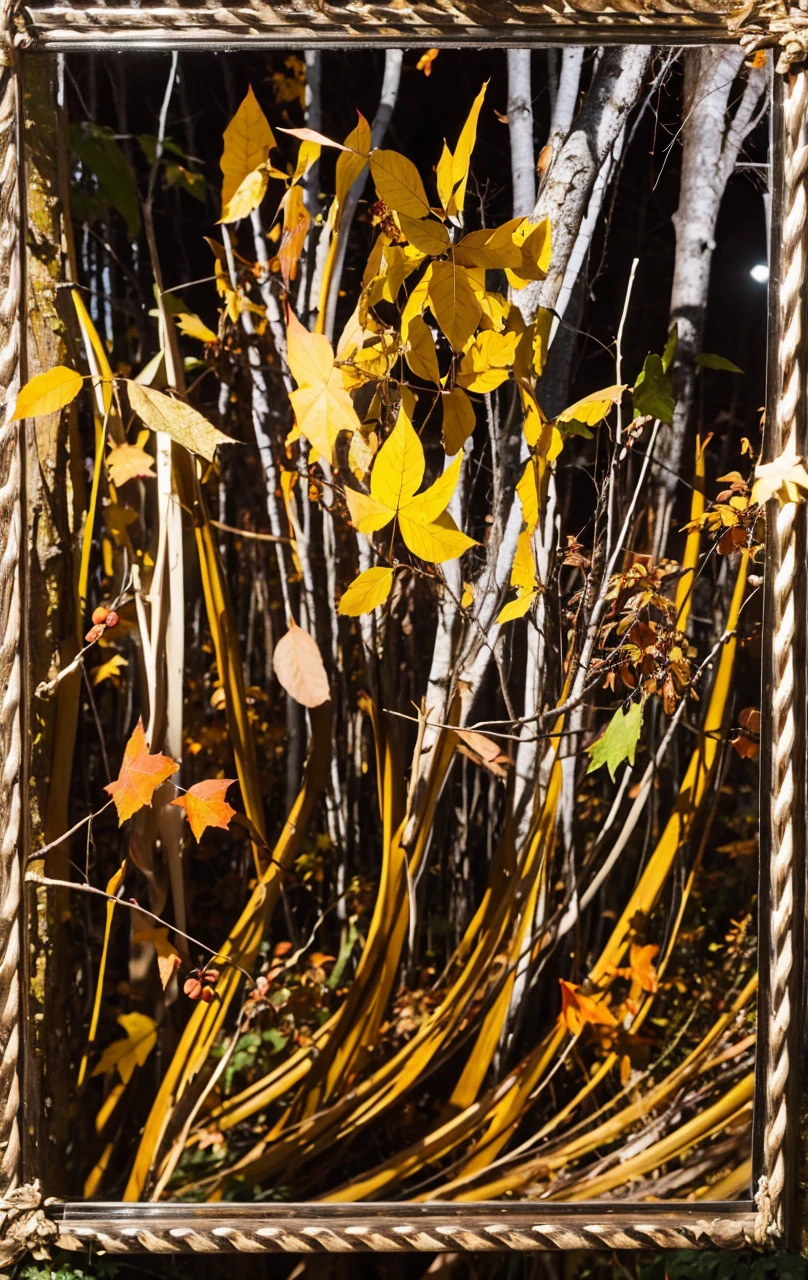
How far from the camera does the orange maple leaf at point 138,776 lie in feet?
2.16

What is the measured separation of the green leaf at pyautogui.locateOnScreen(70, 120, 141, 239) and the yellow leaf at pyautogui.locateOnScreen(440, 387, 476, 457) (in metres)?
0.30

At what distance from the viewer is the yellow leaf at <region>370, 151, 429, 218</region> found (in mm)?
623

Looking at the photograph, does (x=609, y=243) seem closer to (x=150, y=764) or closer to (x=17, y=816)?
(x=150, y=764)

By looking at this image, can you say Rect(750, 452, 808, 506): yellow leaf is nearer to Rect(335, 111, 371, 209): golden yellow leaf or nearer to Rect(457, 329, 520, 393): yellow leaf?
Rect(457, 329, 520, 393): yellow leaf

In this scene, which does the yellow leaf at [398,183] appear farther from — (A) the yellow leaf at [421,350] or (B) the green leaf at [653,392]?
(B) the green leaf at [653,392]

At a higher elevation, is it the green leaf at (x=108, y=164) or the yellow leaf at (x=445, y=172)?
the green leaf at (x=108, y=164)

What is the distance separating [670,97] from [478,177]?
176mm

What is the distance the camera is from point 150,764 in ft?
2.17

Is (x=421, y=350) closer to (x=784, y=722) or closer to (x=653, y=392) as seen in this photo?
(x=653, y=392)

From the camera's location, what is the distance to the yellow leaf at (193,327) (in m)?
0.66

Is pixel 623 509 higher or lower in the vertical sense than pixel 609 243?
lower

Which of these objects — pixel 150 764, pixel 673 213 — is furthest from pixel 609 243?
pixel 150 764

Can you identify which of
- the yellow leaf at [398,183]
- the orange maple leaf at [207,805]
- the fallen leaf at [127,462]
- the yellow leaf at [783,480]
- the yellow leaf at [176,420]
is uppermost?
the yellow leaf at [398,183]

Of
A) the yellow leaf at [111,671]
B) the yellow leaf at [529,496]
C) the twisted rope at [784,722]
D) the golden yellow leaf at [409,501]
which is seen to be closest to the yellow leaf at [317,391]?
the golden yellow leaf at [409,501]
